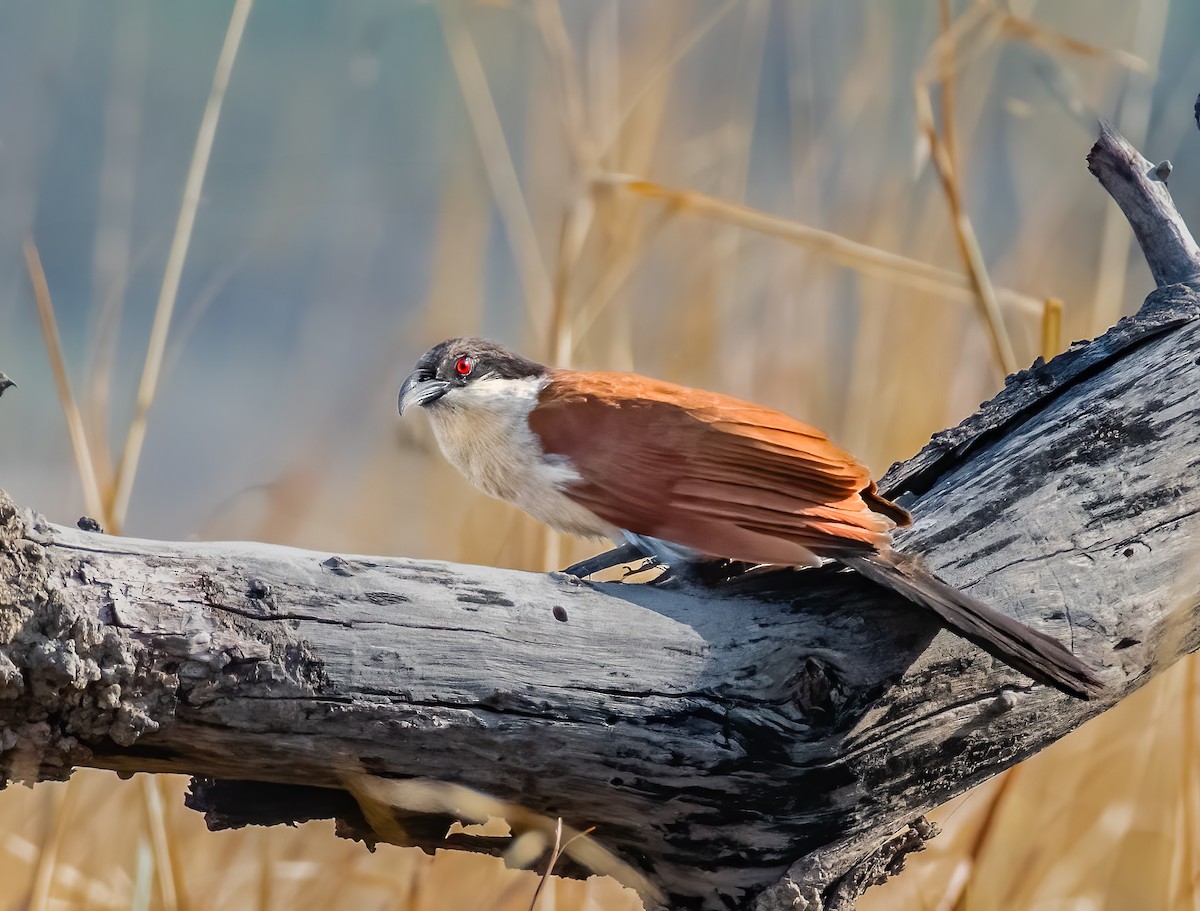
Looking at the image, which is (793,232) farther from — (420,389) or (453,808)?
(453,808)

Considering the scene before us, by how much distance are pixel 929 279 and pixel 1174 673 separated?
30.1 inches

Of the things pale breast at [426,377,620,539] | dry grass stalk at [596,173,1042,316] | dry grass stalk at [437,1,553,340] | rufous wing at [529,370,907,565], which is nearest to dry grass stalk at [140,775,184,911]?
pale breast at [426,377,620,539]

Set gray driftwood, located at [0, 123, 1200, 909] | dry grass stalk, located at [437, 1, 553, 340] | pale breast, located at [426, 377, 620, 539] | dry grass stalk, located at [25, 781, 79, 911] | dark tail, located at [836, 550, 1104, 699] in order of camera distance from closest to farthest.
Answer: gray driftwood, located at [0, 123, 1200, 909]
dark tail, located at [836, 550, 1104, 699]
pale breast, located at [426, 377, 620, 539]
dry grass stalk, located at [25, 781, 79, 911]
dry grass stalk, located at [437, 1, 553, 340]

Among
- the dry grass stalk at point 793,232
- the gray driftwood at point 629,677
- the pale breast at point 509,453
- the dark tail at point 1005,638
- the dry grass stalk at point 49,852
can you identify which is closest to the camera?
the gray driftwood at point 629,677

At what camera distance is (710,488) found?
1.11m

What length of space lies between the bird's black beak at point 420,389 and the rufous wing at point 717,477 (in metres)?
0.18

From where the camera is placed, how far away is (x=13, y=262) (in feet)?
5.93

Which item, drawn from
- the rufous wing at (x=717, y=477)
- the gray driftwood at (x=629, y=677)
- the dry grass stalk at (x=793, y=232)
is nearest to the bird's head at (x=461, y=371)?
the rufous wing at (x=717, y=477)

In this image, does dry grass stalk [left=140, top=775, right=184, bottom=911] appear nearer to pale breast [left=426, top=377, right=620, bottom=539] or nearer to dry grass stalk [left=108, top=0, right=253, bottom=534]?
dry grass stalk [left=108, top=0, right=253, bottom=534]

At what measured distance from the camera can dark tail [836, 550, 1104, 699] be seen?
1041 millimetres

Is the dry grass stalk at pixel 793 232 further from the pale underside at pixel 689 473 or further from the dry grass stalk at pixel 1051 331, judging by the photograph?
the pale underside at pixel 689 473

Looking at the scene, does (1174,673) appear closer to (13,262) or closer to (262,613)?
(262,613)

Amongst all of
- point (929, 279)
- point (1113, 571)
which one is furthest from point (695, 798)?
point (929, 279)

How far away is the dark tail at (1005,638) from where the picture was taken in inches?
41.0
